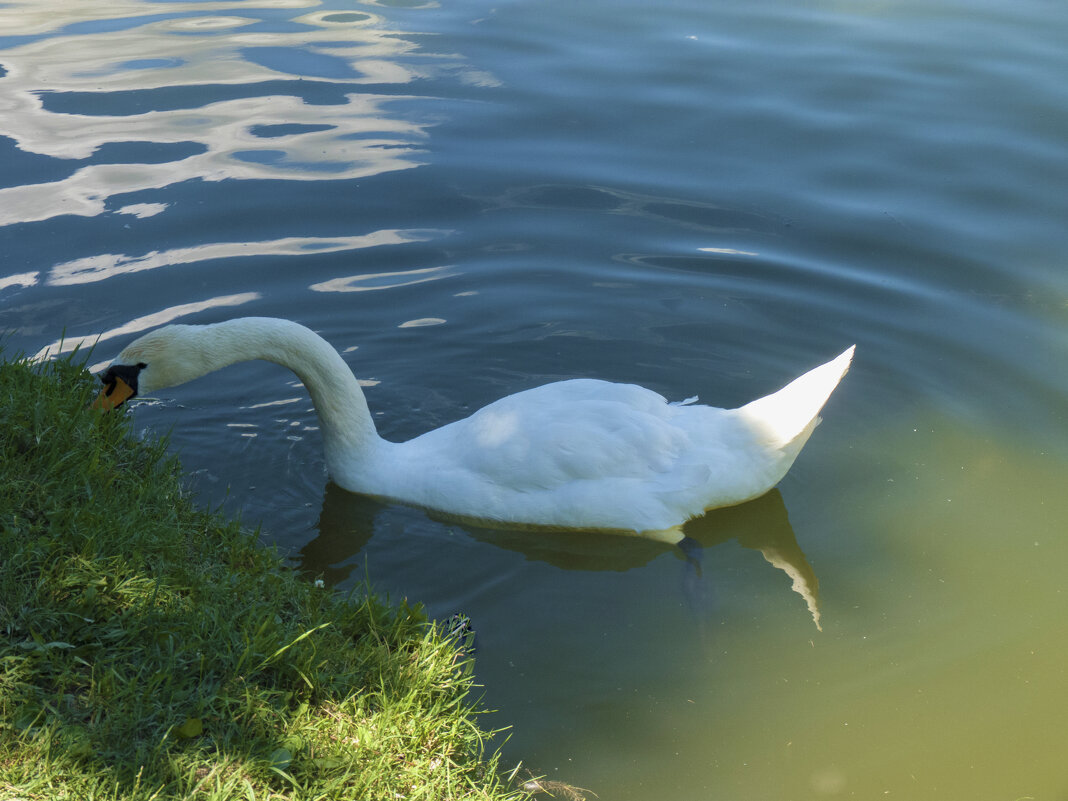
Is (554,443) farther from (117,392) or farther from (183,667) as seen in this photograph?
(183,667)

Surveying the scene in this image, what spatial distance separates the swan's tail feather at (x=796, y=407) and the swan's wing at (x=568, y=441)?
1.21 feet

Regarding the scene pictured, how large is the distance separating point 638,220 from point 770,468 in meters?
3.25

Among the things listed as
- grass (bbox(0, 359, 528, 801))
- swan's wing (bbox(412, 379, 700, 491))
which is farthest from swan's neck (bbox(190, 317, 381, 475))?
grass (bbox(0, 359, 528, 801))

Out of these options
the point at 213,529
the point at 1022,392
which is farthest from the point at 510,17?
the point at 213,529

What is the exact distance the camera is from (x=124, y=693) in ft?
9.77

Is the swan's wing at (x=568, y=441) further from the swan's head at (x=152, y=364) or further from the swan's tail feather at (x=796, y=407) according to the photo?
the swan's head at (x=152, y=364)

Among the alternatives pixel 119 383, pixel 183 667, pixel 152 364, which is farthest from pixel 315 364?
pixel 183 667

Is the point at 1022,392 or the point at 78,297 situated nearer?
the point at 1022,392

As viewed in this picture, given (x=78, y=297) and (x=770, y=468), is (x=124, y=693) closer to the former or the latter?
(x=770, y=468)

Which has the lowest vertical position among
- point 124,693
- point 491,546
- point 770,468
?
point 491,546

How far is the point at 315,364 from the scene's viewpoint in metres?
5.06

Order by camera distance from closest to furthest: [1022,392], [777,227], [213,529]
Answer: [213,529] < [1022,392] < [777,227]

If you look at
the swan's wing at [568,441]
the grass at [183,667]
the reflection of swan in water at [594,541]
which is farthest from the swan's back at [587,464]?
the grass at [183,667]

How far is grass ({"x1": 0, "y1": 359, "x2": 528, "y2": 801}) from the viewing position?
2.85m
